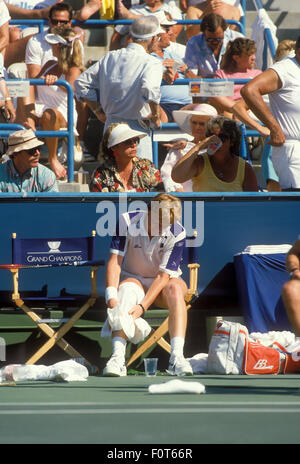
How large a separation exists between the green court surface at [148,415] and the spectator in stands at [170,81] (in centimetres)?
434

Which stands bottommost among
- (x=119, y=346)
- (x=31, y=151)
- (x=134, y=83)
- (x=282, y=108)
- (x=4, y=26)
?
(x=119, y=346)

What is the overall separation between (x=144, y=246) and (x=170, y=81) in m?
2.44

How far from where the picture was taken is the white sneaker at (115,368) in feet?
23.5

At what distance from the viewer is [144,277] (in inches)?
313

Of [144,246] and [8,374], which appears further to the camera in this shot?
[144,246]

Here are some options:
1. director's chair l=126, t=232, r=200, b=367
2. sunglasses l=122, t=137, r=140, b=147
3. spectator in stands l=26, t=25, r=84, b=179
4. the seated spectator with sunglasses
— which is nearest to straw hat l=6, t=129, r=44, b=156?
the seated spectator with sunglasses

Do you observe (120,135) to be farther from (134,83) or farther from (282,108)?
(282,108)

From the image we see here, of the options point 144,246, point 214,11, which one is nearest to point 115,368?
point 144,246

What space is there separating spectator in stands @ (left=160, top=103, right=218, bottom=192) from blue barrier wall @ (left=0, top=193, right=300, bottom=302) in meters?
0.64

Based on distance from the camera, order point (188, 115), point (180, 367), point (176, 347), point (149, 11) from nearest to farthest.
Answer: point (180, 367) < point (176, 347) < point (188, 115) < point (149, 11)

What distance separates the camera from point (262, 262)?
826cm

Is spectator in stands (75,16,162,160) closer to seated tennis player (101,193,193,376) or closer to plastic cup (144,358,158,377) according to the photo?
seated tennis player (101,193,193,376)

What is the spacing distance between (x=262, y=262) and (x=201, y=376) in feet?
4.89
